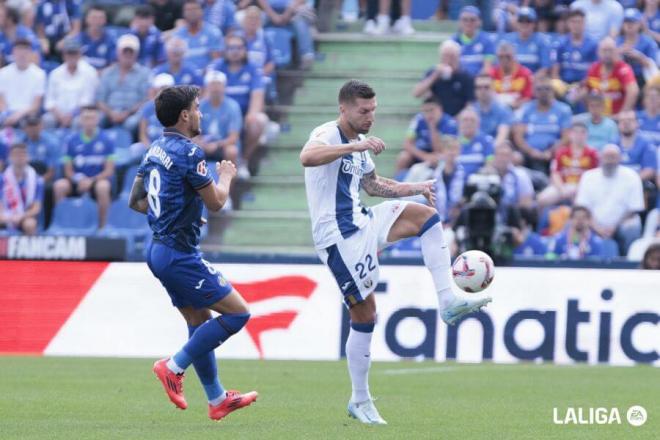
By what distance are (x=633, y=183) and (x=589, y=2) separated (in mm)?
3655

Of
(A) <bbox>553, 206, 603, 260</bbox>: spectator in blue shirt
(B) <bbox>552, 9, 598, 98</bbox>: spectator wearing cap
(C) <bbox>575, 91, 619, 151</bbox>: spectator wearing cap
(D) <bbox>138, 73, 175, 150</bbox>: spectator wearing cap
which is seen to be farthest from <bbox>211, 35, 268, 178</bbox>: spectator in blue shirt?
(A) <bbox>553, 206, 603, 260</bbox>: spectator in blue shirt

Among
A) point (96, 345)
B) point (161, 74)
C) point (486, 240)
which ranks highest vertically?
point (161, 74)

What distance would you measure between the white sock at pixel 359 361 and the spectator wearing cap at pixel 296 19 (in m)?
12.0

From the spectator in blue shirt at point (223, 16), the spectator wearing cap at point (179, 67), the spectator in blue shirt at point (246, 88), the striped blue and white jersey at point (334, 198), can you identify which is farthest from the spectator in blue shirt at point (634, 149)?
the striped blue and white jersey at point (334, 198)

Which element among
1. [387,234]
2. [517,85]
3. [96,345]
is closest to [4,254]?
[96,345]

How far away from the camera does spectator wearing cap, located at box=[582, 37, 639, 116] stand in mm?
19062

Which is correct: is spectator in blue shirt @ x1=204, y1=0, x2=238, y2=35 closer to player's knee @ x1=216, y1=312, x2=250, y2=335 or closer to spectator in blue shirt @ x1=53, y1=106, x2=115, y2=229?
spectator in blue shirt @ x1=53, y1=106, x2=115, y2=229

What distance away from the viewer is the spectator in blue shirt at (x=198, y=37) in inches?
826

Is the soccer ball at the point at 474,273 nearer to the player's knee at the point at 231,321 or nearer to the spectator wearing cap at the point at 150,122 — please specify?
the player's knee at the point at 231,321

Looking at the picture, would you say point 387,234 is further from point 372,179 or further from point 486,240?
point 486,240

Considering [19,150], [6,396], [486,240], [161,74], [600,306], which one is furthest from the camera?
[161,74]

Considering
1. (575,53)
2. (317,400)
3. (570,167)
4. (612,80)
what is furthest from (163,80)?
(317,400)

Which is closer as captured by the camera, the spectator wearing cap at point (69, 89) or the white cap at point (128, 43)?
the white cap at point (128, 43)

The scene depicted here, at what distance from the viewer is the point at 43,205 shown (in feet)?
65.2
